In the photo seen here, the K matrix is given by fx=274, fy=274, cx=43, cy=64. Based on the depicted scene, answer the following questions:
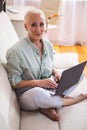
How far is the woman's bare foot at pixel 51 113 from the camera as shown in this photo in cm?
169

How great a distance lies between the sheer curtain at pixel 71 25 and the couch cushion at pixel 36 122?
9.35ft

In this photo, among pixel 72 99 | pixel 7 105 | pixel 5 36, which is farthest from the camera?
pixel 5 36

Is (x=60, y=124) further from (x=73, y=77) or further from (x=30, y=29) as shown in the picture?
(x=30, y=29)

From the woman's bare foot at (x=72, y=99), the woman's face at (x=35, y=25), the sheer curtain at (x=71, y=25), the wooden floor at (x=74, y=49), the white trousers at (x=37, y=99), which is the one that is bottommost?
the wooden floor at (x=74, y=49)

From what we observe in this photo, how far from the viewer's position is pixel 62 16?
439cm

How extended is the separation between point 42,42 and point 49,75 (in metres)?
0.25

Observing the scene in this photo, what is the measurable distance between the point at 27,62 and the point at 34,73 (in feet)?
0.33

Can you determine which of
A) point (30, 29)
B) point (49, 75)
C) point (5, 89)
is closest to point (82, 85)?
point (49, 75)

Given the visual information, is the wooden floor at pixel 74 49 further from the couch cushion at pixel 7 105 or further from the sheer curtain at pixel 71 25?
the couch cushion at pixel 7 105

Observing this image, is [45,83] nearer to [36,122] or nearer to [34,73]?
[34,73]

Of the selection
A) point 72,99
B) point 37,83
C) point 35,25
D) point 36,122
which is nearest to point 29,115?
point 36,122

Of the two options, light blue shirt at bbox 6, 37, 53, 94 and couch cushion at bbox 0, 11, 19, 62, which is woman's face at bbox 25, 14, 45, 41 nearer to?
light blue shirt at bbox 6, 37, 53, 94

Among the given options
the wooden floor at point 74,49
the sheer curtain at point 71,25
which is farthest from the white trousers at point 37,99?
the sheer curtain at point 71,25

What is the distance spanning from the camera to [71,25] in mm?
4426
